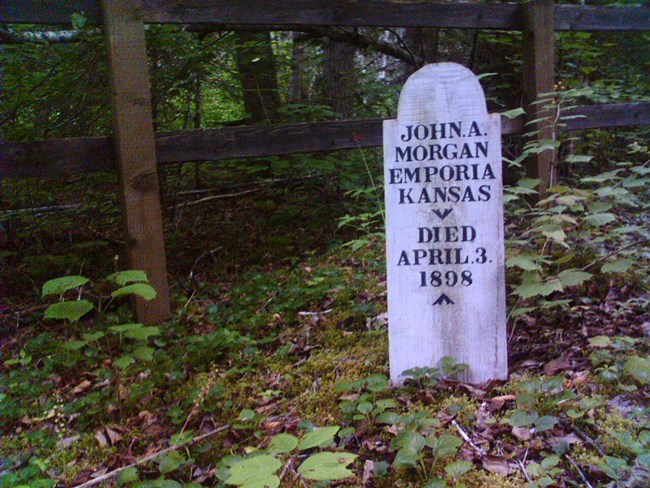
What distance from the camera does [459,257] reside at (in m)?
2.56

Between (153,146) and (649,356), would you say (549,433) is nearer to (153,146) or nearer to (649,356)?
(649,356)

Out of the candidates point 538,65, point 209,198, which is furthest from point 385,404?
point 209,198

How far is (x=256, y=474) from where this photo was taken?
1.57 m

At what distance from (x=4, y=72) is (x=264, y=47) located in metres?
2.60

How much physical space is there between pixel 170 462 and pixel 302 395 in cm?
80

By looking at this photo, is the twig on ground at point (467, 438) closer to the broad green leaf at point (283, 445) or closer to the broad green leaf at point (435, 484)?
the broad green leaf at point (435, 484)

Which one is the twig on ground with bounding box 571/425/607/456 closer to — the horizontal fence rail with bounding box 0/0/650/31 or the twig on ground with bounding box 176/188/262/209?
the horizontal fence rail with bounding box 0/0/650/31

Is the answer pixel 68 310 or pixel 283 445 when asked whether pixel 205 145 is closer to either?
pixel 68 310

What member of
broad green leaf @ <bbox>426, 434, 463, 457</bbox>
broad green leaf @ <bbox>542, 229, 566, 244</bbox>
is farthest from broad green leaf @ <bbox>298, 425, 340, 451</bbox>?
broad green leaf @ <bbox>542, 229, 566, 244</bbox>

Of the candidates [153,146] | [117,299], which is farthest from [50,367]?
[153,146]

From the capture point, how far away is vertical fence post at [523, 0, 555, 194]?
175 inches

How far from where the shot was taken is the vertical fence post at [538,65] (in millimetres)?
4453

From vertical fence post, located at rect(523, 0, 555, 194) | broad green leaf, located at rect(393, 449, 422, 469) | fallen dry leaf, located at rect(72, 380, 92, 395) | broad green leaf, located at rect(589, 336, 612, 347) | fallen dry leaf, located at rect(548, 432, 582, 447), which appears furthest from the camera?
vertical fence post, located at rect(523, 0, 555, 194)

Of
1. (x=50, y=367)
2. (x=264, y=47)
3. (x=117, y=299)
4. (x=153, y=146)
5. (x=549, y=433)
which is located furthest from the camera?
(x=264, y=47)
